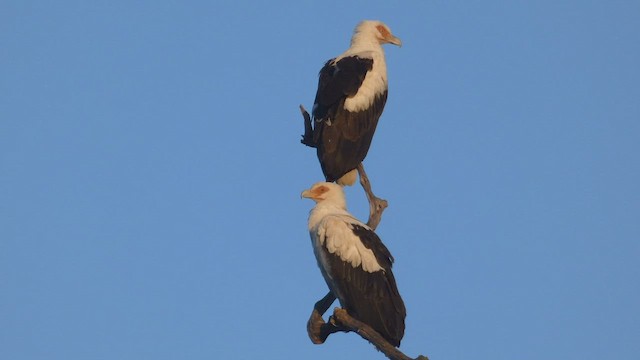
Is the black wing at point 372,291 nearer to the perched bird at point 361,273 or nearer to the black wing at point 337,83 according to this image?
the perched bird at point 361,273

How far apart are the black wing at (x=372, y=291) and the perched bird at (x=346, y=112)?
4.34 ft

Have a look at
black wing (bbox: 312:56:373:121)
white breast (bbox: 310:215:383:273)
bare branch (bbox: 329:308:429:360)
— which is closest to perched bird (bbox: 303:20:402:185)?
black wing (bbox: 312:56:373:121)

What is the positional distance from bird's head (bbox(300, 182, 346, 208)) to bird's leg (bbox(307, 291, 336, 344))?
0.93 meters

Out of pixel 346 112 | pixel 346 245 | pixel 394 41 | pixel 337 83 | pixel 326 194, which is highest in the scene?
pixel 394 41

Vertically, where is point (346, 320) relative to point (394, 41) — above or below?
below

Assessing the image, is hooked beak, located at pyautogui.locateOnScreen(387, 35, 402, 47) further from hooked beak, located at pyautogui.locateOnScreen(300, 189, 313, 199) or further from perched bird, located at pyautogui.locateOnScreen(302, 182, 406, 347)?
perched bird, located at pyautogui.locateOnScreen(302, 182, 406, 347)

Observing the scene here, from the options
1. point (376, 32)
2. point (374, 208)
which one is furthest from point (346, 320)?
point (376, 32)

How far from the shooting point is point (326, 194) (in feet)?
52.4

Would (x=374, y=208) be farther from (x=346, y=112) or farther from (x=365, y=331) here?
(x=365, y=331)

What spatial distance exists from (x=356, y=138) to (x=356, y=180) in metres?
0.50

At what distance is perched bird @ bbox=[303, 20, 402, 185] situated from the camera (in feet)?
53.6

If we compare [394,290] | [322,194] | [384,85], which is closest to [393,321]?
[394,290]

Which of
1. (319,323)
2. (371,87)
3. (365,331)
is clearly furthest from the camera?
(371,87)

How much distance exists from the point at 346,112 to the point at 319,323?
2299 millimetres
